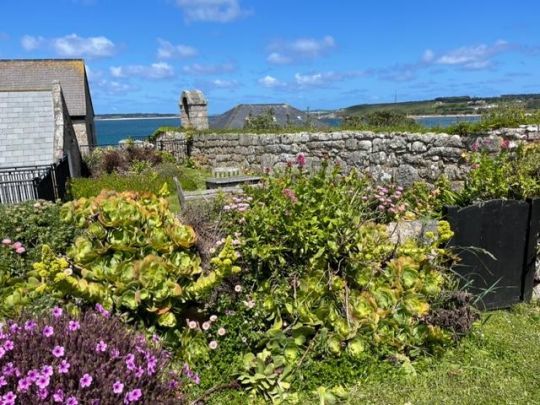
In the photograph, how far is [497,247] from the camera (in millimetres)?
4520

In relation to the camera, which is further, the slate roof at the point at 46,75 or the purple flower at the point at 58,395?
the slate roof at the point at 46,75

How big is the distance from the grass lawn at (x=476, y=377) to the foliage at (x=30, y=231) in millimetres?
3209

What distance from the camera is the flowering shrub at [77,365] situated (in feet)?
6.71

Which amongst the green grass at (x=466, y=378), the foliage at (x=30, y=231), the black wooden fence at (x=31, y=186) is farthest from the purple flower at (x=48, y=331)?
the black wooden fence at (x=31, y=186)

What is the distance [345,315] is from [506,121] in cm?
575

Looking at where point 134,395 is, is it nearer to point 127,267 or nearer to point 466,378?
point 127,267

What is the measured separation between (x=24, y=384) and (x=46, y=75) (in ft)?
111

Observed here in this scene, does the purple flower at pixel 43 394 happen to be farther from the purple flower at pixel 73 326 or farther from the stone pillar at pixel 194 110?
the stone pillar at pixel 194 110

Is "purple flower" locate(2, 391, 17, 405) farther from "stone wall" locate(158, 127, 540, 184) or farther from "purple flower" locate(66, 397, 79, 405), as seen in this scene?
"stone wall" locate(158, 127, 540, 184)

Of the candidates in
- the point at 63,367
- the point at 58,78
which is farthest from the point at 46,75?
the point at 63,367

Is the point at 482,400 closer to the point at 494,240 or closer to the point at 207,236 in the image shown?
the point at 494,240

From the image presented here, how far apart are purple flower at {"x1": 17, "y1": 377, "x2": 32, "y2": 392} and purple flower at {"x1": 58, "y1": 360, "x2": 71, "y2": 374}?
0.13 meters

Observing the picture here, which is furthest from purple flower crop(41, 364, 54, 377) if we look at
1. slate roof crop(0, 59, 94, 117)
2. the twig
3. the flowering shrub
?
slate roof crop(0, 59, 94, 117)

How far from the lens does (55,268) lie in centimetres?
301
